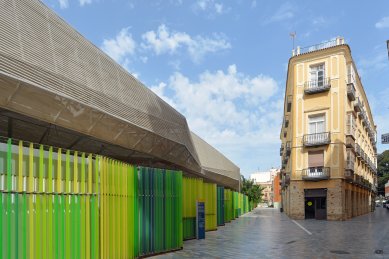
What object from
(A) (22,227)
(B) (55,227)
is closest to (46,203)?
(B) (55,227)

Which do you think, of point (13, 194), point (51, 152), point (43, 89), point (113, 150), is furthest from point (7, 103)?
point (113, 150)

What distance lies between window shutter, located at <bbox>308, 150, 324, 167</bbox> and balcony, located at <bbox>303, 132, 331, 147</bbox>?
98 cm

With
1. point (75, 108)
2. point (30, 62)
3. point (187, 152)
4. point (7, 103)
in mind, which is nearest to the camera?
point (7, 103)

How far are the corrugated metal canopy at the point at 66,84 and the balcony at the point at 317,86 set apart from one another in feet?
71.1

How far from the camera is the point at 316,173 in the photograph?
3562 centimetres

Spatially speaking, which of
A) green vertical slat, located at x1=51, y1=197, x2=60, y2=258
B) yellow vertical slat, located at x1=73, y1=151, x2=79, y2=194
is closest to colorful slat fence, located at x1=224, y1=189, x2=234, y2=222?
yellow vertical slat, located at x1=73, y1=151, x2=79, y2=194

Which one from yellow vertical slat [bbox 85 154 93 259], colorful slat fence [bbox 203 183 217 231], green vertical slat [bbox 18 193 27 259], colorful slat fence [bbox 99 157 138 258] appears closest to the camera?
green vertical slat [bbox 18 193 27 259]

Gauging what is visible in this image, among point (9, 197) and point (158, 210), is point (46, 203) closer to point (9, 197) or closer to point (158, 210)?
point (9, 197)

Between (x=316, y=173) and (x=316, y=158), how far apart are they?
143 cm

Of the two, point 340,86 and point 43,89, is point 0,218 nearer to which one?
point 43,89

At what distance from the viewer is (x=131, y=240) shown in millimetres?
11820

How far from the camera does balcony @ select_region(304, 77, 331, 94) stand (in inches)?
1384

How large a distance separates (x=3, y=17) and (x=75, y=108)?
321 centimetres

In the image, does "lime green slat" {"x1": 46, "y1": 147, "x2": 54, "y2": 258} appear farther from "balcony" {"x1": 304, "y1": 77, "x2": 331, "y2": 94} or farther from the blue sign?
"balcony" {"x1": 304, "y1": 77, "x2": 331, "y2": 94}
